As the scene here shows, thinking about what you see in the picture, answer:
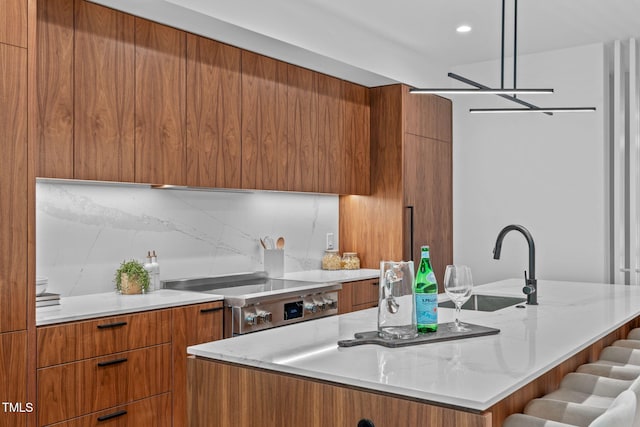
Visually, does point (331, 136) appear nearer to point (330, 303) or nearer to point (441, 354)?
point (330, 303)

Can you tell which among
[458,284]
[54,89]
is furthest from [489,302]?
[54,89]

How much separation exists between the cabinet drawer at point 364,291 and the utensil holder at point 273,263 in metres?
0.57

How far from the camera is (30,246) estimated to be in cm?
252

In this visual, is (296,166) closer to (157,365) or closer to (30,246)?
(157,365)

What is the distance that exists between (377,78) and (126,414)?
3.19 metres

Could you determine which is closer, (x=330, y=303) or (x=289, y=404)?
(x=289, y=404)

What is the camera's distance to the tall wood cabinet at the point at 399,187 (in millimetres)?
4988

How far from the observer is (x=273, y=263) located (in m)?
4.49

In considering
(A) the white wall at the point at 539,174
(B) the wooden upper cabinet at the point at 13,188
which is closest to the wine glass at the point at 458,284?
(B) the wooden upper cabinet at the point at 13,188

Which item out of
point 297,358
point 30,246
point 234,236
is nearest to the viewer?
point 297,358

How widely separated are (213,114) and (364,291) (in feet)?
5.81

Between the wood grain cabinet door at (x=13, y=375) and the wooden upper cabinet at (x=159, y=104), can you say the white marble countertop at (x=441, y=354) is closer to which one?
the wood grain cabinet door at (x=13, y=375)

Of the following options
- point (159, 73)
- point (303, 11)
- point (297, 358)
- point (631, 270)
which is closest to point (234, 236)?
point (159, 73)

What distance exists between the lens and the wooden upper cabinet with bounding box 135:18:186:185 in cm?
331
